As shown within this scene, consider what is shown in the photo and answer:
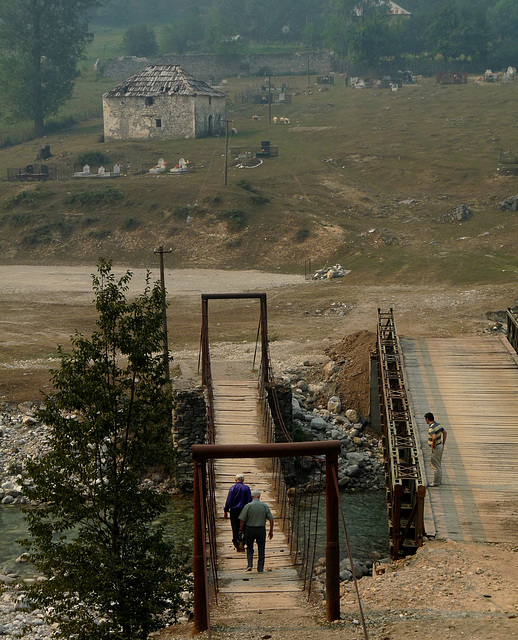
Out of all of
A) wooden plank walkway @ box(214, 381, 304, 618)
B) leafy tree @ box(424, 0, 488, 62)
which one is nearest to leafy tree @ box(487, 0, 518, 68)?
leafy tree @ box(424, 0, 488, 62)

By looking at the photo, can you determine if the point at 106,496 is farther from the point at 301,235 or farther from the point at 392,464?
the point at 301,235

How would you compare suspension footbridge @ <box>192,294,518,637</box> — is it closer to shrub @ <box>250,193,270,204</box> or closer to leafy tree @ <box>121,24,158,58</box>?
shrub @ <box>250,193,270,204</box>

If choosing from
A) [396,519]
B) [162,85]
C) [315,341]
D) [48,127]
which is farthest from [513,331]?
[48,127]

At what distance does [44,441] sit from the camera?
25.0 metres

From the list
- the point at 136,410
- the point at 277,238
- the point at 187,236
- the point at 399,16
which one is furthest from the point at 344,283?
the point at 399,16

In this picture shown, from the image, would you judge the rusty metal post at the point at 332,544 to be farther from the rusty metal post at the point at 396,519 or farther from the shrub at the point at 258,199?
the shrub at the point at 258,199

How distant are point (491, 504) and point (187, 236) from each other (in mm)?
35181

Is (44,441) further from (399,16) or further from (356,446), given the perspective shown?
(399,16)

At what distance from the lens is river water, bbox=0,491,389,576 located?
1959 centimetres

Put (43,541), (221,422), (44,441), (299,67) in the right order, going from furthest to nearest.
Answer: (299,67) < (44,441) < (221,422) < (43,541)

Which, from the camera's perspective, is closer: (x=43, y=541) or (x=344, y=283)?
(x=43, y=541)

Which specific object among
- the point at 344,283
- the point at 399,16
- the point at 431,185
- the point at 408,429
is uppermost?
the point at 399,16

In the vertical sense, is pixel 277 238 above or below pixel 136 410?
above

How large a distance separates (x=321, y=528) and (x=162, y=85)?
51490 mm
